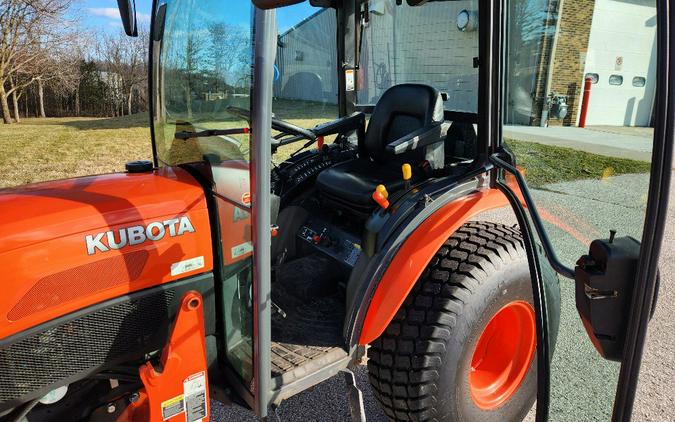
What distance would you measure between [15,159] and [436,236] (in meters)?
8.12

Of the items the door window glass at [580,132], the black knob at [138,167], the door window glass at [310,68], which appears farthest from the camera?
the door window glass at [310,68]

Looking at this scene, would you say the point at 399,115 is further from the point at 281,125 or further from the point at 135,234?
the point at 135,234

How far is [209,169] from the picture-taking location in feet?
5.19

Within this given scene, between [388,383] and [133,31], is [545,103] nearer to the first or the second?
[388,383]

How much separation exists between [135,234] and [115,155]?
7227mm

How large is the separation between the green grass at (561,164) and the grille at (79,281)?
129 centimetres

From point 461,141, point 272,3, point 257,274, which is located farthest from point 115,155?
point 272,3

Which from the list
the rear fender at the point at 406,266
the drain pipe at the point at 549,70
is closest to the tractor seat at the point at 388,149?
the rear fender at the point at 406,266

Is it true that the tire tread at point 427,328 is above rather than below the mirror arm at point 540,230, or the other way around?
below

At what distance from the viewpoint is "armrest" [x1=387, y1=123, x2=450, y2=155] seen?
2076mm

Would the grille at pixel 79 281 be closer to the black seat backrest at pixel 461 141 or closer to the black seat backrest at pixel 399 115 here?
the black seat backrest at pixel 399 115

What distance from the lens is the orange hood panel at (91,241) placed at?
1.25 m

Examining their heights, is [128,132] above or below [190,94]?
below

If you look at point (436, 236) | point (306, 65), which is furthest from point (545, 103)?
point (306, 65)
